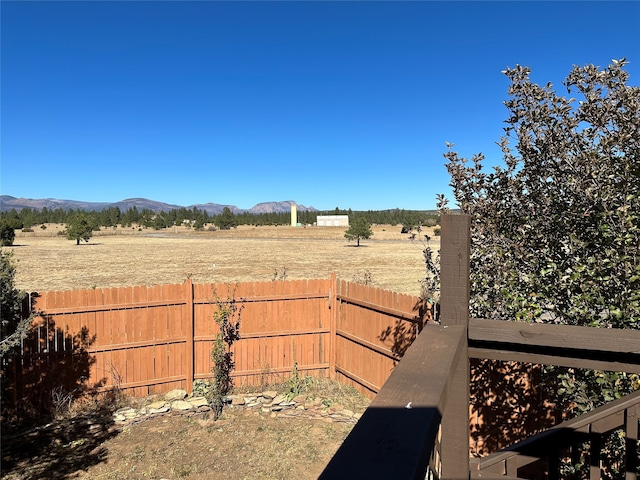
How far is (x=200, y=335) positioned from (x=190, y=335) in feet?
0.63

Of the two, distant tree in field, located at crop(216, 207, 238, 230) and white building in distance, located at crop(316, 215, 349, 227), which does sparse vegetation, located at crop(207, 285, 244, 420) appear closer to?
distant tree in field, located at crop(216, 207, 238, 230)

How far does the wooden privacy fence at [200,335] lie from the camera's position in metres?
6.11

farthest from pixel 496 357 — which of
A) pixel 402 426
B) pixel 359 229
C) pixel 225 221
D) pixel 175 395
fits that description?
pixel 225 221

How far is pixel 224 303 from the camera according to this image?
7070mm

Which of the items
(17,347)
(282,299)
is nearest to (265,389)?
(282,299)

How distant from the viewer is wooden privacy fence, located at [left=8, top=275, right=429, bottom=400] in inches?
241

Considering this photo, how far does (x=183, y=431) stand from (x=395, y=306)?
3.73 m

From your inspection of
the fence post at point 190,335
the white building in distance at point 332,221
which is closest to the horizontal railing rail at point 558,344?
the fence post at point 190,335

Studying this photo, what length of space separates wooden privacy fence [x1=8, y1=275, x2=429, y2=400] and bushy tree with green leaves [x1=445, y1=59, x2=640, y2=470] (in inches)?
92.4

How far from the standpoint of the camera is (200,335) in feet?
23.1

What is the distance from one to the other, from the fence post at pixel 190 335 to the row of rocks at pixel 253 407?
195mm

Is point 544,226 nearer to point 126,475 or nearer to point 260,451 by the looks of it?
point 260,451

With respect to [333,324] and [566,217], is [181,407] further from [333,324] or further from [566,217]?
[566,217]

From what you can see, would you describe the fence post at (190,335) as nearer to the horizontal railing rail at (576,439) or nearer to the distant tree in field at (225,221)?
the horizontal railing rail at (576,439)
